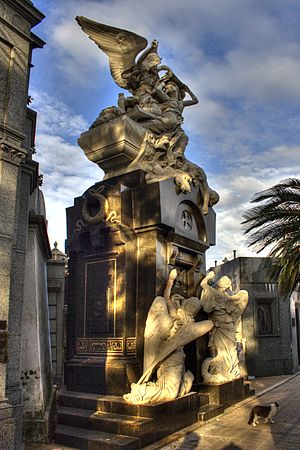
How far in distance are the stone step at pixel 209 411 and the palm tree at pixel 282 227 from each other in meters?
2.44

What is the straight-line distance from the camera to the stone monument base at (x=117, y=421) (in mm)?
5648

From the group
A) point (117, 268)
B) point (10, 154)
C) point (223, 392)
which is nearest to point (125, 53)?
point (117, 268)

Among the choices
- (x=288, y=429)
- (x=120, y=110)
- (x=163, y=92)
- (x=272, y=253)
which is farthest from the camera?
(x=163, y=92)

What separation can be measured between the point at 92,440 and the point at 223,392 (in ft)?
10.1

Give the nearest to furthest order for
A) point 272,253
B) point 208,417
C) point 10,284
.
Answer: point 10,284
point 208,417
point 272,253

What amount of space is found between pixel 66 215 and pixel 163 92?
169 inches

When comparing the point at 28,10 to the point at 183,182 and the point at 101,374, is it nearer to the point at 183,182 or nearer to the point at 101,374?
the point at 183,182

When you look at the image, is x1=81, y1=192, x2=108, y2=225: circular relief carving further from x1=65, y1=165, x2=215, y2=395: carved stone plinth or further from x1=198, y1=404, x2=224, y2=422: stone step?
x1=198, y1=404, x2=224, y2=422: stone step

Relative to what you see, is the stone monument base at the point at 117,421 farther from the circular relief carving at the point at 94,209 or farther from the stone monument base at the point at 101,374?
the circular relief carving at the point at 94,209

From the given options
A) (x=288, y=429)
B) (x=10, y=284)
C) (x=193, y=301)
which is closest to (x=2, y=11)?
(x=10, y=284)

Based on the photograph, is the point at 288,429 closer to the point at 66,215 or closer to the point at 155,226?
the point at 155,226

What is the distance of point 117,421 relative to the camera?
19.5 ft

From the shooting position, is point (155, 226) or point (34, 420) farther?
point (155, 226)

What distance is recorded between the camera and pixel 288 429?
6.50 metres
